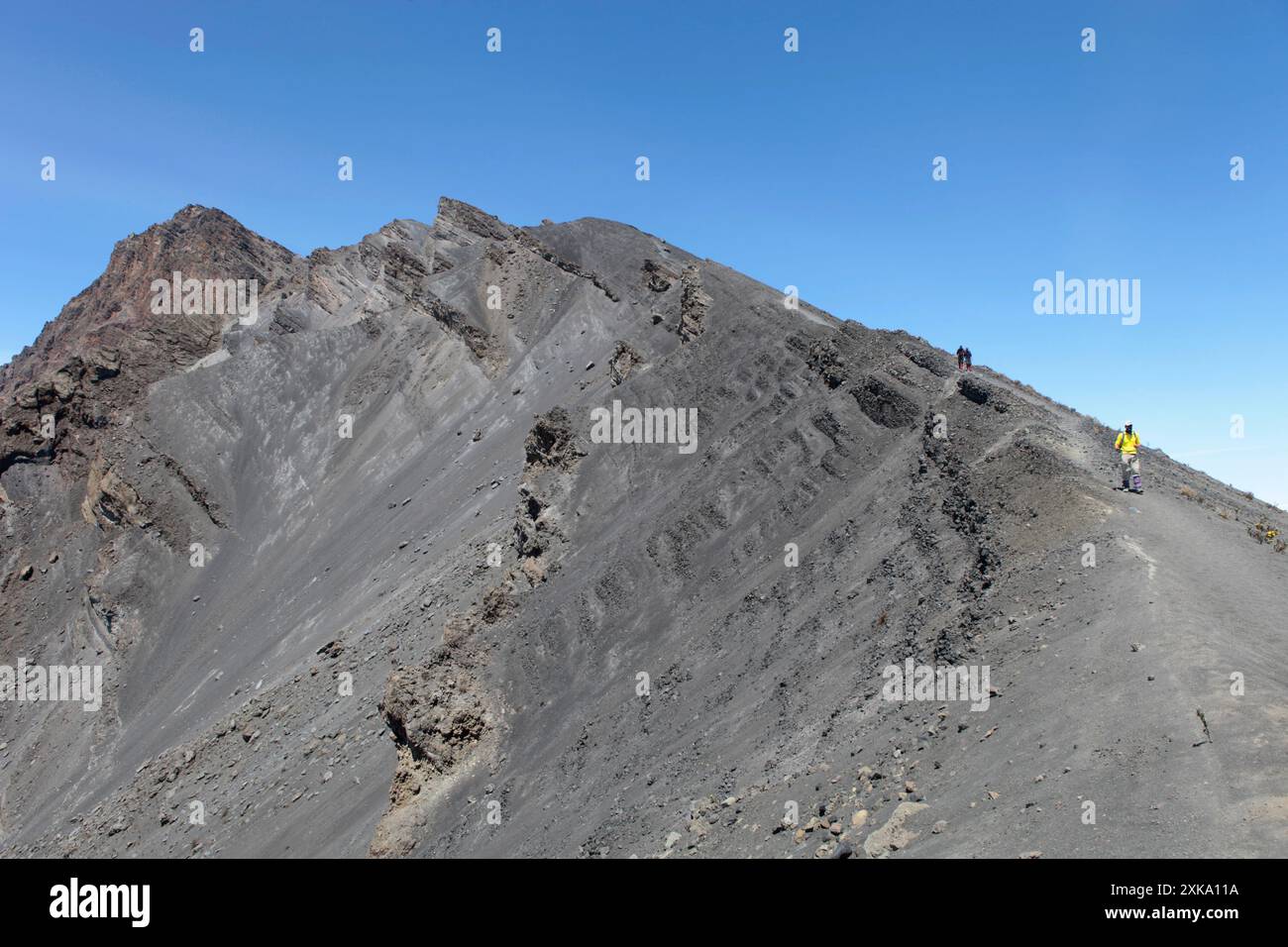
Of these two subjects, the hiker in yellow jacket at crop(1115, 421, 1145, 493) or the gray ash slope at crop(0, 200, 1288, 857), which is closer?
the gray ash slope at crop(0, 200, 1288, 857)

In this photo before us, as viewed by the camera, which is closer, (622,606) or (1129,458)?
(1129,458)

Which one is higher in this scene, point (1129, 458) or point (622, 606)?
point (1129, 458)

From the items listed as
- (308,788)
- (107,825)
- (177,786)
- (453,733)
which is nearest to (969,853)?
(453,733)

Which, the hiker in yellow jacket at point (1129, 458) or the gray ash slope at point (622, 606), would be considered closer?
the gray ash slope at point (622, 606)
